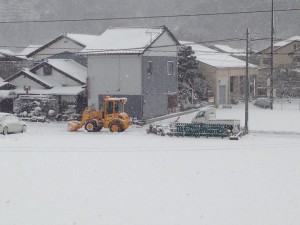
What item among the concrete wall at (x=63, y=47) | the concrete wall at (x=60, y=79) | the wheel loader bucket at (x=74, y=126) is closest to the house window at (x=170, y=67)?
the concrete wall at (x=60, y=79)

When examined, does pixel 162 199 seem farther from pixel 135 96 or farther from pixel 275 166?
pixel 135 96

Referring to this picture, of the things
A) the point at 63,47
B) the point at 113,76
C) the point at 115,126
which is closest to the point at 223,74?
the point at 63,47

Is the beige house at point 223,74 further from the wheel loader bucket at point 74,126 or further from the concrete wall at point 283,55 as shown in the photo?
the wheel loader bucket at point 74,126

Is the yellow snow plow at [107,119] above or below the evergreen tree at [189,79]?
below

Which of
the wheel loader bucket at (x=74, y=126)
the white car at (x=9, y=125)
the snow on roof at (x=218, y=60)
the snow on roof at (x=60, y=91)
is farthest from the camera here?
the snow on roof at (x=218, y=60)

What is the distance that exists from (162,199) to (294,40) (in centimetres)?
4874

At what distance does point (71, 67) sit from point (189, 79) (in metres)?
13.0

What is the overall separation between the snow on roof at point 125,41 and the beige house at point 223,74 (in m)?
10.5

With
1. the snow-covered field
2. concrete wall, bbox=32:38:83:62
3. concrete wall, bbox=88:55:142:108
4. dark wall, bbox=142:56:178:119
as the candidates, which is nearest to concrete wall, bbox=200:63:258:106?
dark wall, bbox=142:56:178:119

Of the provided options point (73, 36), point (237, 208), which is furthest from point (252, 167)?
point (73, 36)

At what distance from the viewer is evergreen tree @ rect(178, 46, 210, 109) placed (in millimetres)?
50094

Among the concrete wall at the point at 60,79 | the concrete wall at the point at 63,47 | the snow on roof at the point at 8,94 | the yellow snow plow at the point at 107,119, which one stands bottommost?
the yellow snow plow at the point at 107,119

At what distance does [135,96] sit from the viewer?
38.9 m

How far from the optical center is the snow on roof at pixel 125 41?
126ft
